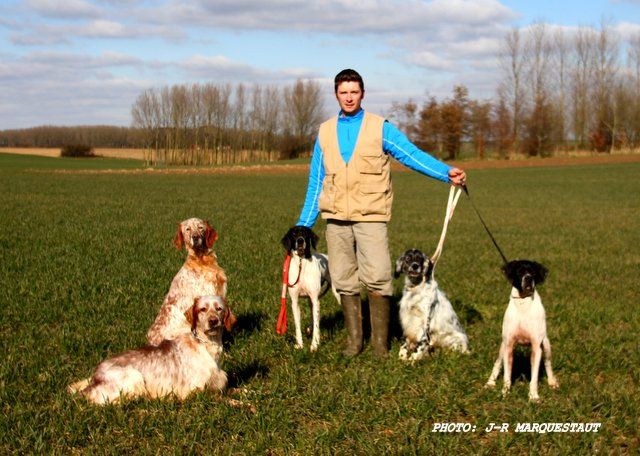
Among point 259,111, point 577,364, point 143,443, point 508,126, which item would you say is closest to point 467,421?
point 577,364

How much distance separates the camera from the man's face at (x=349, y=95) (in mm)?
6189

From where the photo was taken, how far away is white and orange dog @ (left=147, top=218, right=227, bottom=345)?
6282 mm

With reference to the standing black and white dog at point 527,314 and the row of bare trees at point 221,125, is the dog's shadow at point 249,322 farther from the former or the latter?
the row of bare trees at point 221,125

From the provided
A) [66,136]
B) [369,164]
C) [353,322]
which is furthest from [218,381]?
[66,136]

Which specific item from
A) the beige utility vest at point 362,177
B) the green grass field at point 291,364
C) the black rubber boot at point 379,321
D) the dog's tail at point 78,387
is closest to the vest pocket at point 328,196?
the beige utility vest at point 362,177

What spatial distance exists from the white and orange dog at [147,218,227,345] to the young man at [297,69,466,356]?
134 cm

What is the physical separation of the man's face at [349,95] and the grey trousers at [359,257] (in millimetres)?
1228

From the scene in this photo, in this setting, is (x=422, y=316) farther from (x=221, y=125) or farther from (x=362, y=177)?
(x=221, y=125)

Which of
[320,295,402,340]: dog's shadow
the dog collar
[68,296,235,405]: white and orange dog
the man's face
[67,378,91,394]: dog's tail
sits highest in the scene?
the man's face

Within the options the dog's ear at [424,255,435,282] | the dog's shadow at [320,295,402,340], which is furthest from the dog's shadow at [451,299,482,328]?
the dog's ear at [424,255,435,282]

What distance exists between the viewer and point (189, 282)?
6.63m

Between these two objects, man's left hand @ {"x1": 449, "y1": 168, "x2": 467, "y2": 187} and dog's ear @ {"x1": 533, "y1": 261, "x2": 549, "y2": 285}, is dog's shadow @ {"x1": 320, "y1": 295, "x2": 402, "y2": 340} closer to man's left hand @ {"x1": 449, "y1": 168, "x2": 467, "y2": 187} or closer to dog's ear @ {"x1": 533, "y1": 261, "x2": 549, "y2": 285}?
man's left hand @ {"x1": 449, "y1": 168, "x2": 467, "y2": 187}

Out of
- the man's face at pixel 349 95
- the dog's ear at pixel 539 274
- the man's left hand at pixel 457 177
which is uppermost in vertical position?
the man's face at pixel 349 95

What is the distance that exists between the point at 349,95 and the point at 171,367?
10.4 feet
